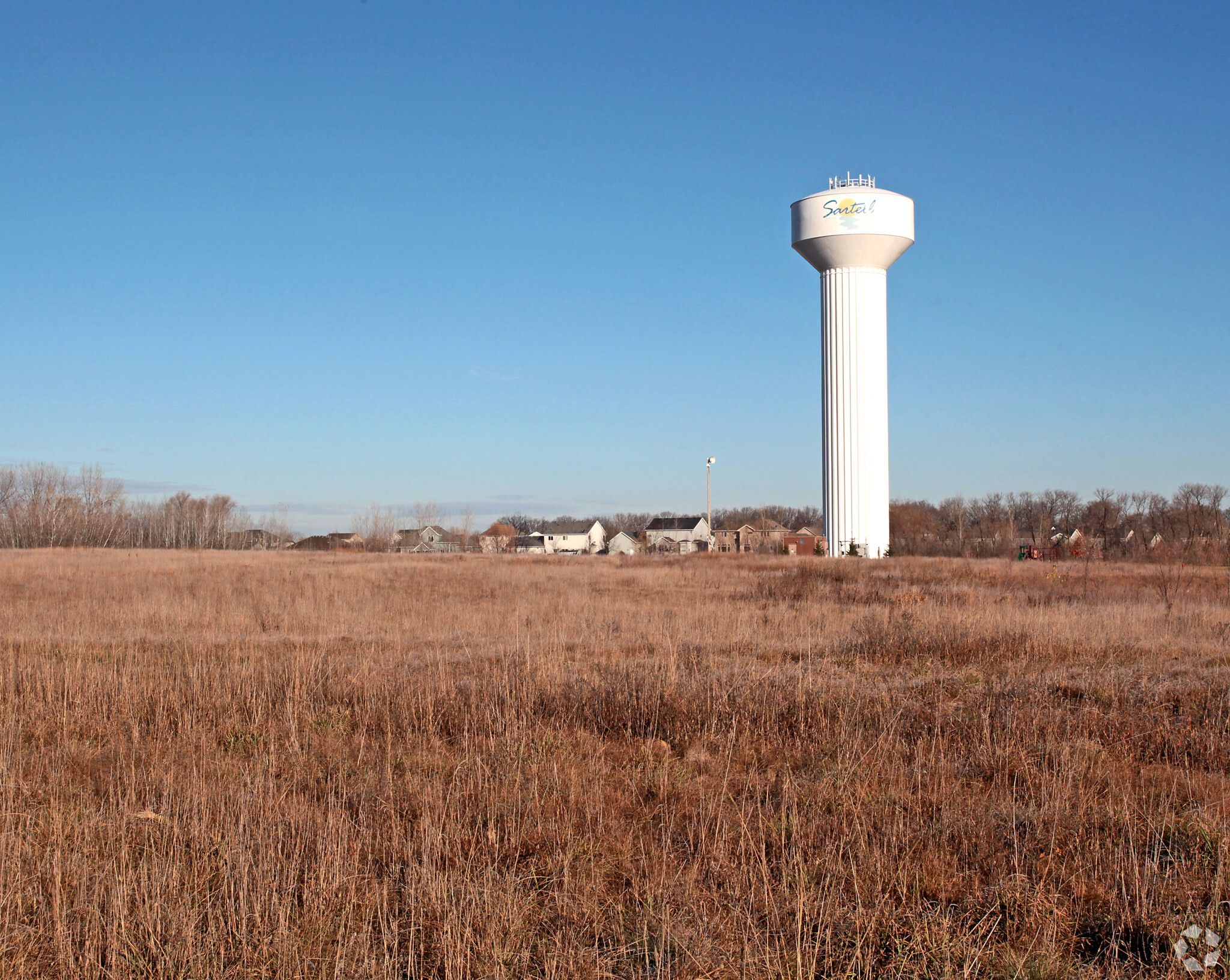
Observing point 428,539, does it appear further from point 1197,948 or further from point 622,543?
point 1197,948

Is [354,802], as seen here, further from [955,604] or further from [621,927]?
[955,604]

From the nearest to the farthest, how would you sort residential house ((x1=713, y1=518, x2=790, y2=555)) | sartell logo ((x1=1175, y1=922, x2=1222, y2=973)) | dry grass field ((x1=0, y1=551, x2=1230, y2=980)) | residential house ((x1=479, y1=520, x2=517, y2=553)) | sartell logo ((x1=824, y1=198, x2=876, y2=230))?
sartell logo ((x1=1175, y1=922, x2=1222, y2=973))
dry grass field ((x1=0, y1=551, x2=1230, y2=980))
sartell logo ((x1=824, y1=198, x2=876, y2=230))
residential house ((x1=713, y1=518, x2=790, y2=555))
residential house ((x1=479, y1=520, x2=517, y2=553))

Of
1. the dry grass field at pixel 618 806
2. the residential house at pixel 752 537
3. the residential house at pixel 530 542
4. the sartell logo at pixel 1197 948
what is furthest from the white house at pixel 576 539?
the sartell logo at pixel 1197 948

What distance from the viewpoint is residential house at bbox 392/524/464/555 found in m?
101

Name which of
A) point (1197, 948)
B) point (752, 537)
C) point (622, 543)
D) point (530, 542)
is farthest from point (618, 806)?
point (530, 542)

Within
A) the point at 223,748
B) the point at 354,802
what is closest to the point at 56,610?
the point at 223,748

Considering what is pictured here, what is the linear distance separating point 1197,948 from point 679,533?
97395 millimetres

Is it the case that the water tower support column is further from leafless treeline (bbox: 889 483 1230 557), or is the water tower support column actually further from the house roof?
the house roof

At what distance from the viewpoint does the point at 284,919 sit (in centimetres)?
395

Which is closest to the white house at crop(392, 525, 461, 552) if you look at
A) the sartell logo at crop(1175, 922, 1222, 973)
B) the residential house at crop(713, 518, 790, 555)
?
the residential house at crop(713, 518, 790, 555)

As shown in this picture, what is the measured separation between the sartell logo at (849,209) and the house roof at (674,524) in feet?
192

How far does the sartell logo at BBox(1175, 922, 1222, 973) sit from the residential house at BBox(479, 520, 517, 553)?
9252 centimetres

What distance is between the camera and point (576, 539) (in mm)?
109250

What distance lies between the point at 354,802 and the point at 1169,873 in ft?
14.9
